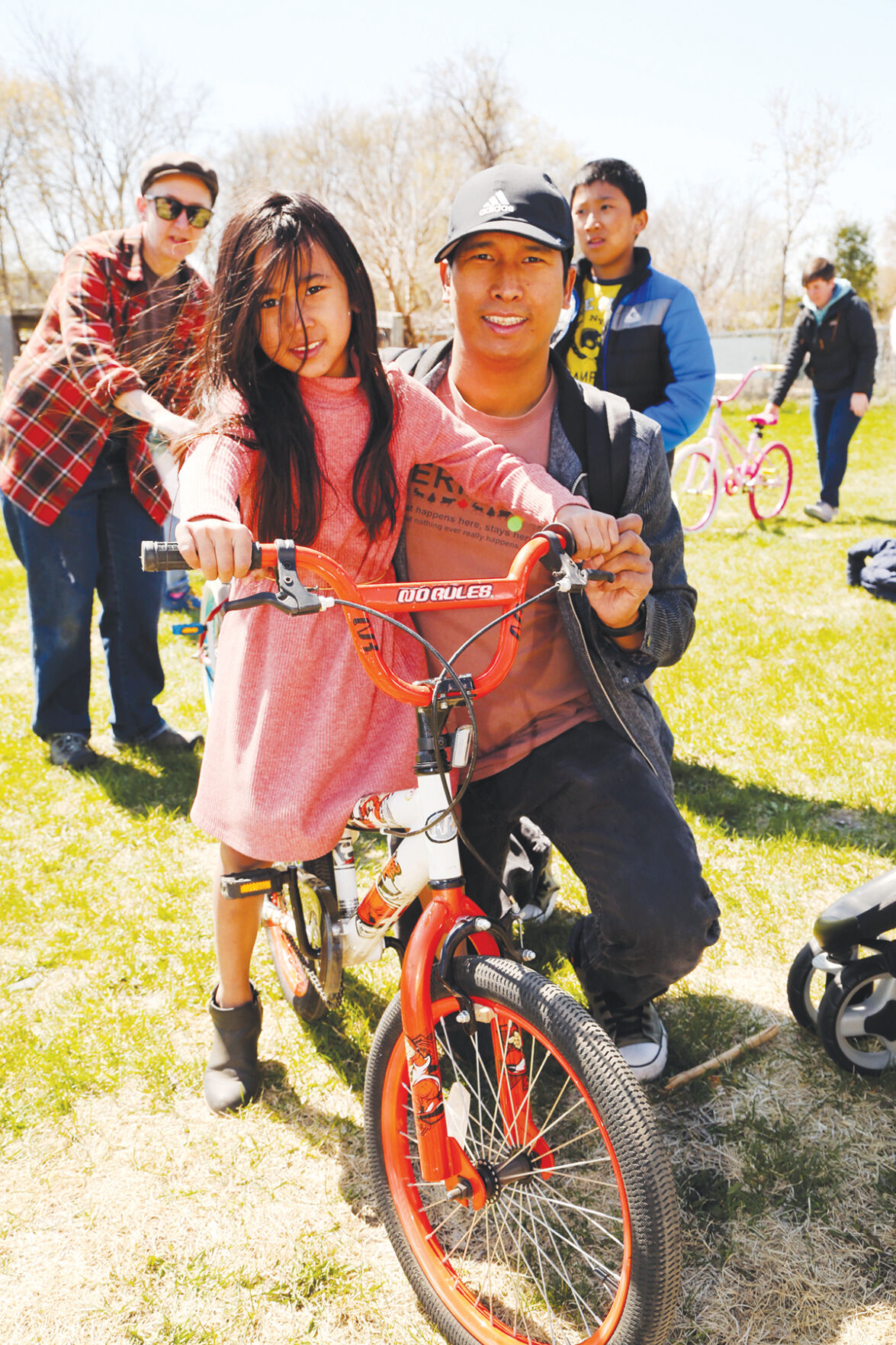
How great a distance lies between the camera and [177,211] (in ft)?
12.1

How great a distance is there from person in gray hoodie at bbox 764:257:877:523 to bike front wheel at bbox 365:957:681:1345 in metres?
8.14

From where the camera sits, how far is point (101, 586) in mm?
4441

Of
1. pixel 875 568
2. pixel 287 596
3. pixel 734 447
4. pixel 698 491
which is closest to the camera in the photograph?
pixel 287 596

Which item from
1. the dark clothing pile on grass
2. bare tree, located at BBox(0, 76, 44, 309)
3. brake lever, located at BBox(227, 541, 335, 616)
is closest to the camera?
brake lever, located at BBox(227, 541, 335, 616)

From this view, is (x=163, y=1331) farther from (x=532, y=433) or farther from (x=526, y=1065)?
(x=532, y=433)

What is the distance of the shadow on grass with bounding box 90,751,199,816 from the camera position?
408cm

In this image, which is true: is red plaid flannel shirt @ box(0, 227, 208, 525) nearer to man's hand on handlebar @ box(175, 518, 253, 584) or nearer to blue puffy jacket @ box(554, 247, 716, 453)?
blue puffy jacket @ box(554, 247, 716, 453)

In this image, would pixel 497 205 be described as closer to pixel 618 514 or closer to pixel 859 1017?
pixel 618 514

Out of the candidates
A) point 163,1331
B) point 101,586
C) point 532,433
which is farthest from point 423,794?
point 101,586

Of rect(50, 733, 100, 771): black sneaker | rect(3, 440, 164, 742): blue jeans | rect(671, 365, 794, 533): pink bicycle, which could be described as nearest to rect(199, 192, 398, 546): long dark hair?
rect(3, 440, 164, 742): blue jeans

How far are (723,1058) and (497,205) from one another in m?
2.23

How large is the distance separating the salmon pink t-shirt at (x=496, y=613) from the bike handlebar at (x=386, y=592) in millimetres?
439

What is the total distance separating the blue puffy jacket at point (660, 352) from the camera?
3.69 meters

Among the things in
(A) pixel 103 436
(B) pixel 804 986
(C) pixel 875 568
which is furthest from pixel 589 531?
(C) pixel 875 568
